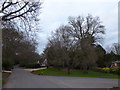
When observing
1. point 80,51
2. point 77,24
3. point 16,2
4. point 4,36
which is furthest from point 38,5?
point 77,24

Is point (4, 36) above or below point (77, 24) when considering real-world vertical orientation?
below

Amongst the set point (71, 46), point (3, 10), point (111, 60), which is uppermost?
point (3, 10)

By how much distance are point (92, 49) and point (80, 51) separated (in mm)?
2592

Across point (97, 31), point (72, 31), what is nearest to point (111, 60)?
point (97, 31)

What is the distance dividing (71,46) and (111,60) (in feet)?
61.2

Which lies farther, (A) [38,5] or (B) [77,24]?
(B) [77,24]

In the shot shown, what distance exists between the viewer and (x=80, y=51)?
45.3m

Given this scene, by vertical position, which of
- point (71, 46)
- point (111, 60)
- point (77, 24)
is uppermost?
point (77, 24)

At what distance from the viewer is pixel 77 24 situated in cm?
6103

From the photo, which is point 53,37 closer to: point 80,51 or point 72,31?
point 72,31

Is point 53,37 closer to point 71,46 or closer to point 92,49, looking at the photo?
point 71,46

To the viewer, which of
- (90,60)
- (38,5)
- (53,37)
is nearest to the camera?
(38,5)

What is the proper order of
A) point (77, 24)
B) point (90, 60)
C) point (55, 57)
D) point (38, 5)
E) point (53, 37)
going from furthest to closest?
point (77, 24)
point (53, 37)
point (55, 57)
point (90, 60)
point (38, 5)

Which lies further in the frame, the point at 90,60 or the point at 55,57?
the point at 55,57
